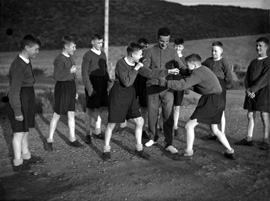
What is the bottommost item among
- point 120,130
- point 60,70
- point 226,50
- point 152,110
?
point 120,130

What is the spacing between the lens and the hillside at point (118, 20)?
315 inches

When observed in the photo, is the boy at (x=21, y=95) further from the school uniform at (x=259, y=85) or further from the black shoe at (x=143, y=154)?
the school uniform at (x=259, y=85)

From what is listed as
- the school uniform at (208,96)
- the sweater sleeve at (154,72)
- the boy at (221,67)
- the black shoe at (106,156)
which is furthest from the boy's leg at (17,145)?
the boy at (221,67)

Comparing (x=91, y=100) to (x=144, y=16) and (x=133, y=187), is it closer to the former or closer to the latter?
(x=133, y=187)

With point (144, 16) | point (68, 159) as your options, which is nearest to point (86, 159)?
point (68, 159)

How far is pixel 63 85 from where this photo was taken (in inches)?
180

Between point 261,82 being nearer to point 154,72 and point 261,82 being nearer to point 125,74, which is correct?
point 154,72

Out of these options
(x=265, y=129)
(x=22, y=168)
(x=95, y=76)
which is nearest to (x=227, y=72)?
(x=265, y=129)

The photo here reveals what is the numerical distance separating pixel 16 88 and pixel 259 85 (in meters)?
3.29

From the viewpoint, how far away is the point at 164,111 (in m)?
4.54

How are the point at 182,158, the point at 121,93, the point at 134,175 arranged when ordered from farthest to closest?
the point at 182,158
the point at 121,93
the point at 134,175

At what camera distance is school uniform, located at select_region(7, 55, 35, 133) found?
3514 mm

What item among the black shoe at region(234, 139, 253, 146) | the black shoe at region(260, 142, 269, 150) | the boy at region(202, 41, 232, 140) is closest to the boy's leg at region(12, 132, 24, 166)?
the boy at region(202, 41, 232, 140)

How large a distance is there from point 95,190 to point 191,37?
14045mm
